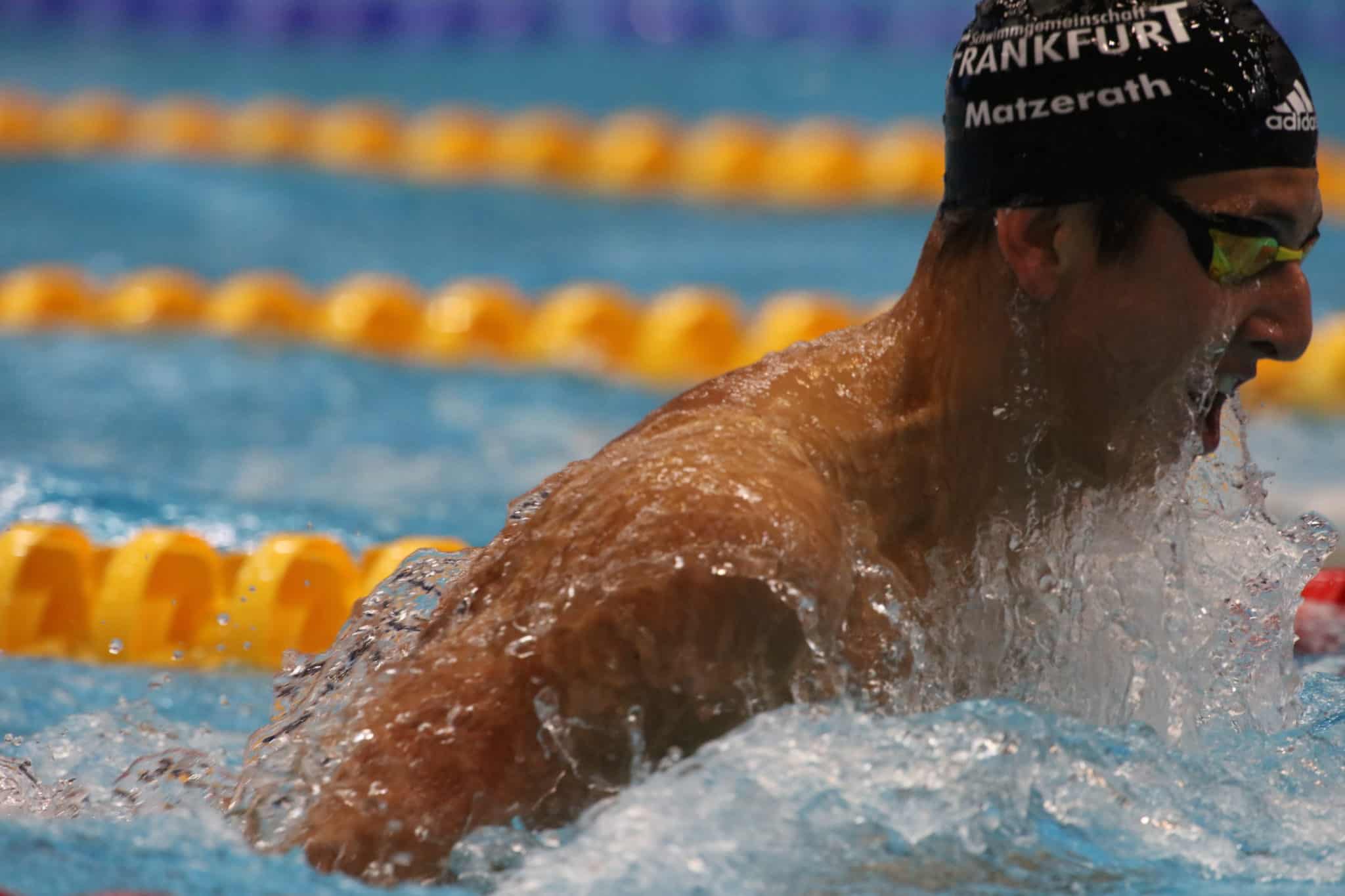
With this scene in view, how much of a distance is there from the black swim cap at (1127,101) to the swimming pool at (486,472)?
51 cm

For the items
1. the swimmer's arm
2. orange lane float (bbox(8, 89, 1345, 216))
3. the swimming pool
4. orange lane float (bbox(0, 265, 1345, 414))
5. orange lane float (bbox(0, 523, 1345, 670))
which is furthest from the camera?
orange lane float (bbox(8, 89, 1345, 216))

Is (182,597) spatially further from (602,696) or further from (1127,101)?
(1127,101)

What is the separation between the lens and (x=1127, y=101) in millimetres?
1638

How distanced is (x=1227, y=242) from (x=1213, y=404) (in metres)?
0.16

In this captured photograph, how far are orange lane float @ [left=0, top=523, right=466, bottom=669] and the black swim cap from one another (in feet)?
4.81

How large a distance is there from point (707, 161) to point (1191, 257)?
5.87m

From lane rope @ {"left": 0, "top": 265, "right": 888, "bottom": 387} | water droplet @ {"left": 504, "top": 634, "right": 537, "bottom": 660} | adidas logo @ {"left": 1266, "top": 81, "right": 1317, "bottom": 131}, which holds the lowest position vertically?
water droplet @ {"left": 504, "top": 634, "right": 537, "bottom": 660}

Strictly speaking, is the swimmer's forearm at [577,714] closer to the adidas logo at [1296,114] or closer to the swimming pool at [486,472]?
the swimming pool at [486,472]

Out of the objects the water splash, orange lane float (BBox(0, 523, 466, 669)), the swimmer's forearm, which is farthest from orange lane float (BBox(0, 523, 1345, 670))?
the swimmer's forearm

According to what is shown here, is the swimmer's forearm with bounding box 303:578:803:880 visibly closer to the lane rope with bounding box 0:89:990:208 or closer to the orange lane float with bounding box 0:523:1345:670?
the orange lane float with bounding box 0:523:1345:670

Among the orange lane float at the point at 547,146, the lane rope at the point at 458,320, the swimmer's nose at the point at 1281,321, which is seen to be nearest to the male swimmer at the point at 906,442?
the swimmer's nose at the point at 1281,321

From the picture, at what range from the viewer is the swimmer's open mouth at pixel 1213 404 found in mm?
1642

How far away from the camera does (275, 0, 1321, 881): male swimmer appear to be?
1.45 meters

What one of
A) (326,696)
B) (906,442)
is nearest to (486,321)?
(326,696)
